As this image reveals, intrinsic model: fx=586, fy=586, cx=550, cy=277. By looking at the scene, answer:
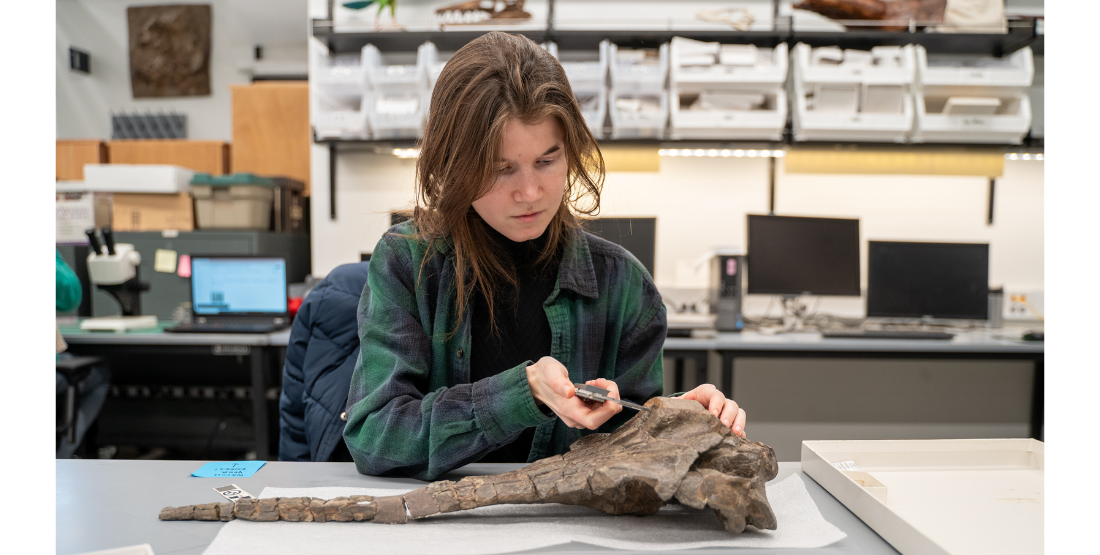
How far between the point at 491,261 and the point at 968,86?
2.73 meters

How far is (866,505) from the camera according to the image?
0.74 m

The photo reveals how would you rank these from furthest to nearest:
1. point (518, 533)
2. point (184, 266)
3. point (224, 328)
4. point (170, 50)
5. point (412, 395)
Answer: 1. point (170, 50)
2. point (184, 266)
3. point (224, 328)
4. point (412, 395)
5. point (518, 533)

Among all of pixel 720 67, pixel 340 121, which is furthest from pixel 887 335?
pixel 340 121

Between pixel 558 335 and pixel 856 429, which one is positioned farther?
pixel 856 429

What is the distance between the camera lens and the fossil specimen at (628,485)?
0.67 metres

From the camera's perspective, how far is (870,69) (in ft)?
8.60

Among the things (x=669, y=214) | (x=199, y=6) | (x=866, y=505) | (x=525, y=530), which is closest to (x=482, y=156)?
(x=525, y=530)

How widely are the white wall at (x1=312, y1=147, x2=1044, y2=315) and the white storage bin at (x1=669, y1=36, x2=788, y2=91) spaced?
0.55 m

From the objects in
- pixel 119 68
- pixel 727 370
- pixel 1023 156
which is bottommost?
pixel 727 370

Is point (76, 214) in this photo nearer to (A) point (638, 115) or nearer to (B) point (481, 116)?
(A) point (638, 115)

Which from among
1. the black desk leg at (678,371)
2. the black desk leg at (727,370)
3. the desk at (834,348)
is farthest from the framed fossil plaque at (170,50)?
the black desk leg at (727,370)

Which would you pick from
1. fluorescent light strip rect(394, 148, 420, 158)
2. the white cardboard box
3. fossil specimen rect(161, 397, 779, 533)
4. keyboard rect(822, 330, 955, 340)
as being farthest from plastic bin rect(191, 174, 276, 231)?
keyboard rect(822, 330, 955, 340)

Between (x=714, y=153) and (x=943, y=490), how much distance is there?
8.09 feet

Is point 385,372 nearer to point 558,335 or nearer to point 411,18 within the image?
point 558,335
